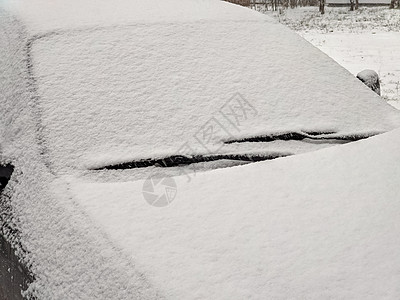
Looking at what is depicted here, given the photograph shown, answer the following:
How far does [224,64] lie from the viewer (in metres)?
1.89

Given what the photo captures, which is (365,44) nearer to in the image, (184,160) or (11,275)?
(184,160)

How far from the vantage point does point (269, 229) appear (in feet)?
3.92

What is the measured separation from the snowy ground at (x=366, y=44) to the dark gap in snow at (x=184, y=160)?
12.8 ft

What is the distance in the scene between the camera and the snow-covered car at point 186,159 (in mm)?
1090

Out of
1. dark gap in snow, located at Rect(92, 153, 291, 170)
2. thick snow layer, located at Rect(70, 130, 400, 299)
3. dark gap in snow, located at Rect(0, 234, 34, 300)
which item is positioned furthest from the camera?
dark gap in snow, located at Rect(92, 153, 291, 170)

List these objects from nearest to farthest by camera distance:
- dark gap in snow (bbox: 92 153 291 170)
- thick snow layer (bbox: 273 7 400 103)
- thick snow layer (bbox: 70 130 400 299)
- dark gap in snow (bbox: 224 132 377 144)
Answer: thick snow layer (bbox: 70 130 400 299), dark gap in snow (bbox: 92 153 291 170), dark gap in snow (bbox: 224 132 377 144), thick snow layer (bbox: 273 7 400 103)

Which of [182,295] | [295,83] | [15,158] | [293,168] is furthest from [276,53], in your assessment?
[182,295]

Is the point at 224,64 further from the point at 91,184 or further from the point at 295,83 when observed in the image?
the point at 91,184

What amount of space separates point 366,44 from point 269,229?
9.25 m

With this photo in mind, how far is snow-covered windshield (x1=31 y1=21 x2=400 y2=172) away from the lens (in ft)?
5.06

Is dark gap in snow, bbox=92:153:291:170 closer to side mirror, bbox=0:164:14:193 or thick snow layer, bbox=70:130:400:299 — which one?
thick snow layer, bbox=70:130:400:299

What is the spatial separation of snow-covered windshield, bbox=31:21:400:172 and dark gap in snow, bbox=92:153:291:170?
2 cm

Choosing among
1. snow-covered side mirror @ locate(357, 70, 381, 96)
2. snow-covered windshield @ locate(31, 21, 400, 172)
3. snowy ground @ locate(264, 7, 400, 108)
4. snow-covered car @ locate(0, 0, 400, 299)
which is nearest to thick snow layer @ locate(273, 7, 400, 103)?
snowy ground @ locate(264, 7, 400, 108)

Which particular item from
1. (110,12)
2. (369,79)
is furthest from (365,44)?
(110,12)
